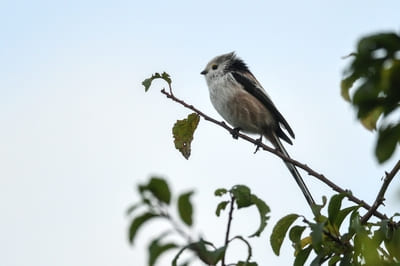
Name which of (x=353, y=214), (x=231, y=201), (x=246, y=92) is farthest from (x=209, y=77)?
(x=231, y=201)

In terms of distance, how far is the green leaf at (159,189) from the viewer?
1529 millimetres

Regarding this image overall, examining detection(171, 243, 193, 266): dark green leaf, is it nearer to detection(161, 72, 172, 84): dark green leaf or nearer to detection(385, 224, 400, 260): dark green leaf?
detection(385, 224, 400, 260): dark green leaf

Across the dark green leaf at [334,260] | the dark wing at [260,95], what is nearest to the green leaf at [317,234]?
the dark green leaf at [334,260]

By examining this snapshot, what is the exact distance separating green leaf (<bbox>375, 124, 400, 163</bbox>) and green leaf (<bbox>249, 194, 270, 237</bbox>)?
70 cm

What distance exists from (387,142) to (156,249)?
0.64 meters

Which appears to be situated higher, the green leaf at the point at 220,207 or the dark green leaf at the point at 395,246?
the green leaf at the point at 220,207

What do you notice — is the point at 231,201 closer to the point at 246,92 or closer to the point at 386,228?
the point at 386,228

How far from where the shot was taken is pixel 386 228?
8.93 feet

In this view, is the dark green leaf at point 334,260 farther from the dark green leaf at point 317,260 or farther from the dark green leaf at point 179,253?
the dark green leaf at point 179,253

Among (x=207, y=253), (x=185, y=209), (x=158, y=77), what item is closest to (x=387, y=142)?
(x=185, y=209)

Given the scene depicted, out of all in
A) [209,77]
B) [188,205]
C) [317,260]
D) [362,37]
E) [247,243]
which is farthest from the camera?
[209,77]

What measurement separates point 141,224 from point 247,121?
630 cm

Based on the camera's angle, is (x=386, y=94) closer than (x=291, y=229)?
Yes

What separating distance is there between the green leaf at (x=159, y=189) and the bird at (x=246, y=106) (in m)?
6.17
